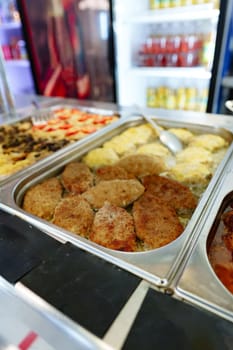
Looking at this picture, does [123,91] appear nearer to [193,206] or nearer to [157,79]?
[157,79]

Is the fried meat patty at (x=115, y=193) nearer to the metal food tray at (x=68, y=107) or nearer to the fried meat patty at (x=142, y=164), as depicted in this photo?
the fried meat patty at (x=142, y=164)

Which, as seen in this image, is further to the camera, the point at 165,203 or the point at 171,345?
the point at 165,203

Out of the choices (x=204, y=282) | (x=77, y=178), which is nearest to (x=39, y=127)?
(x=77, y=178)

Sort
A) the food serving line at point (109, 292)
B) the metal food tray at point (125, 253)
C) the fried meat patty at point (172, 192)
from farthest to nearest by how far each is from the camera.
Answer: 1. the fried meat patty at point (172, 192)
2. the metal food tray at point (125, 253)
3. the food serving line at point (109, 292)

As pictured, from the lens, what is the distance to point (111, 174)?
973mm

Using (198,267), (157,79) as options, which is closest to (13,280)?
(198,267)

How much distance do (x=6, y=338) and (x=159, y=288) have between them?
335 mm

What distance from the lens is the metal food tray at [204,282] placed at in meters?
0.45

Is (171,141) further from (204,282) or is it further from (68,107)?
(68,107)

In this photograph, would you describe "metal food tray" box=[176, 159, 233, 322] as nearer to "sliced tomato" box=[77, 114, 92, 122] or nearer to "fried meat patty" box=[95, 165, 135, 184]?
"fried meat patty" box=[95, 165, 135, 184]

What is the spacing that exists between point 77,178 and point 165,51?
221 centimetres

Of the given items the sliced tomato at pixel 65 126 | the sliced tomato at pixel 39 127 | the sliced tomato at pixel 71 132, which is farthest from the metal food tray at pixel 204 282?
the sliced tomato at pixel 39 127

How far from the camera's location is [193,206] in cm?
77

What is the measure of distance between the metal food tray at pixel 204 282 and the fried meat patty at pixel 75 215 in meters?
0.30
